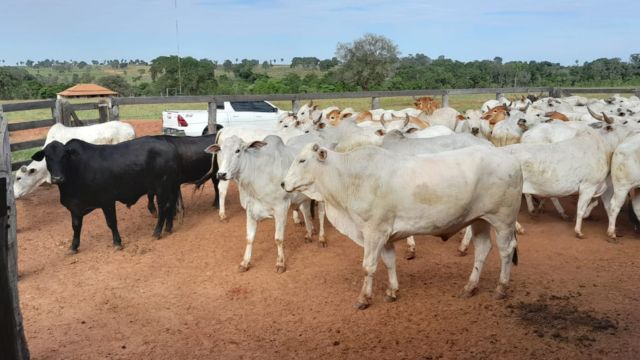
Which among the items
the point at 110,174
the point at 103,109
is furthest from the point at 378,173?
the point at 103,109

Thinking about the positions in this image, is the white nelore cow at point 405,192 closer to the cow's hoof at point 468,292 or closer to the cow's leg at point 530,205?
the cow's hoof at point 468,292

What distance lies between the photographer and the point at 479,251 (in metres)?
6.60

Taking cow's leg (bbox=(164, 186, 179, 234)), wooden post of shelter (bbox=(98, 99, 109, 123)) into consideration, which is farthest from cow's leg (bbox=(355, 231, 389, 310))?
wooden post of shelter (bbox=(98, 99, 109, 123))

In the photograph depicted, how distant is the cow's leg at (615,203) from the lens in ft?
27.9

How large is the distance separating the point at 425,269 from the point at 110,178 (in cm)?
486

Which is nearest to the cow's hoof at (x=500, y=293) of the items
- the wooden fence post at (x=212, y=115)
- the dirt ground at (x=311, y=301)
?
the dirt ground at (x=311, y=301)

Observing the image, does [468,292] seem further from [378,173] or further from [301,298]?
[301,298]

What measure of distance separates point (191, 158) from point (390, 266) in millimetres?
4700

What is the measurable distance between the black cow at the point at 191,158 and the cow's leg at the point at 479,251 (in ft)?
16.6

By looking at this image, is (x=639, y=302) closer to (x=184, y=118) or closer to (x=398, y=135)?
(x=398, y=135)

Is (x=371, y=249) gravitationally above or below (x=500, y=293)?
above

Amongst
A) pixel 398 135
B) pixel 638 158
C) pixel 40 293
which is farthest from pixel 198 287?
pixel 638 158

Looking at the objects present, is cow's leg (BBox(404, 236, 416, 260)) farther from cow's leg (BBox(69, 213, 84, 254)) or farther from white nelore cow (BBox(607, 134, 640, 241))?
cow's leg (BBox(69, 213, 84, 254))

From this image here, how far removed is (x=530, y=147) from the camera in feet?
28.8
